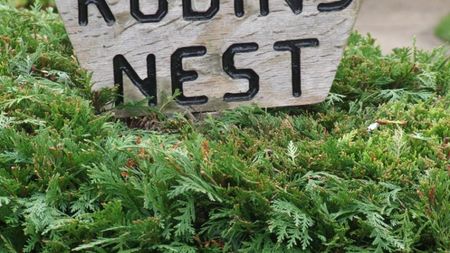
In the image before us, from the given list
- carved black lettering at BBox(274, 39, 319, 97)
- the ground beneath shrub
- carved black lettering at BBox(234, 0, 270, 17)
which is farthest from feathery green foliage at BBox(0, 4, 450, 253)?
the ground beneath shrub

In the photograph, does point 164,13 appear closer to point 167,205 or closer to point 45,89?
point 45,89

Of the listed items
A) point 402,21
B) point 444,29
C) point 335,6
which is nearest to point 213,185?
point 335,6

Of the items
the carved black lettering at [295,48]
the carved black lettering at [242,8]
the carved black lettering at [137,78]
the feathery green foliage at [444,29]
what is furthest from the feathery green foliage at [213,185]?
the feathery green foliage at [444,29]

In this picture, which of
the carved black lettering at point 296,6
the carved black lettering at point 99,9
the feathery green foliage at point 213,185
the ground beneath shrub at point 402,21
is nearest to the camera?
the feathery green foliage at point 213,185

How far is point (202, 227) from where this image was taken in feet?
7.83

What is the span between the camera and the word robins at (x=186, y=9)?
2.95 m

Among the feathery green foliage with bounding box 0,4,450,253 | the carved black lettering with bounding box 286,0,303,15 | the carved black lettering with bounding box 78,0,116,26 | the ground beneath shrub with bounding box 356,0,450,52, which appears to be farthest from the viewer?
the ground beneath shrub with bounding box 356,0,450,52

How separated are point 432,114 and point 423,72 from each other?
513mm

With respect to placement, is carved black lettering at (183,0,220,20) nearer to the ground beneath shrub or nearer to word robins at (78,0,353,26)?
word robins at (78,0,353,26)

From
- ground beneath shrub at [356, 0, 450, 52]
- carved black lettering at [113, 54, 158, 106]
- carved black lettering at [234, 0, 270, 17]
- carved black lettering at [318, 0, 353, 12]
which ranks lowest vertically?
ground beneath shrub at [356, 0, 450, 52]

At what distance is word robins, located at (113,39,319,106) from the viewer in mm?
3029

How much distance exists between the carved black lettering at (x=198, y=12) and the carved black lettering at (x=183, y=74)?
106mm

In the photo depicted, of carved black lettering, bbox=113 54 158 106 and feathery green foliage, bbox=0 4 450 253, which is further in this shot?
carved black lettering, bbox=113 54 158 106

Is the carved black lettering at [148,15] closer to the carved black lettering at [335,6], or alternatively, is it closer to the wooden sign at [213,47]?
the wooden sign at [213,47]
